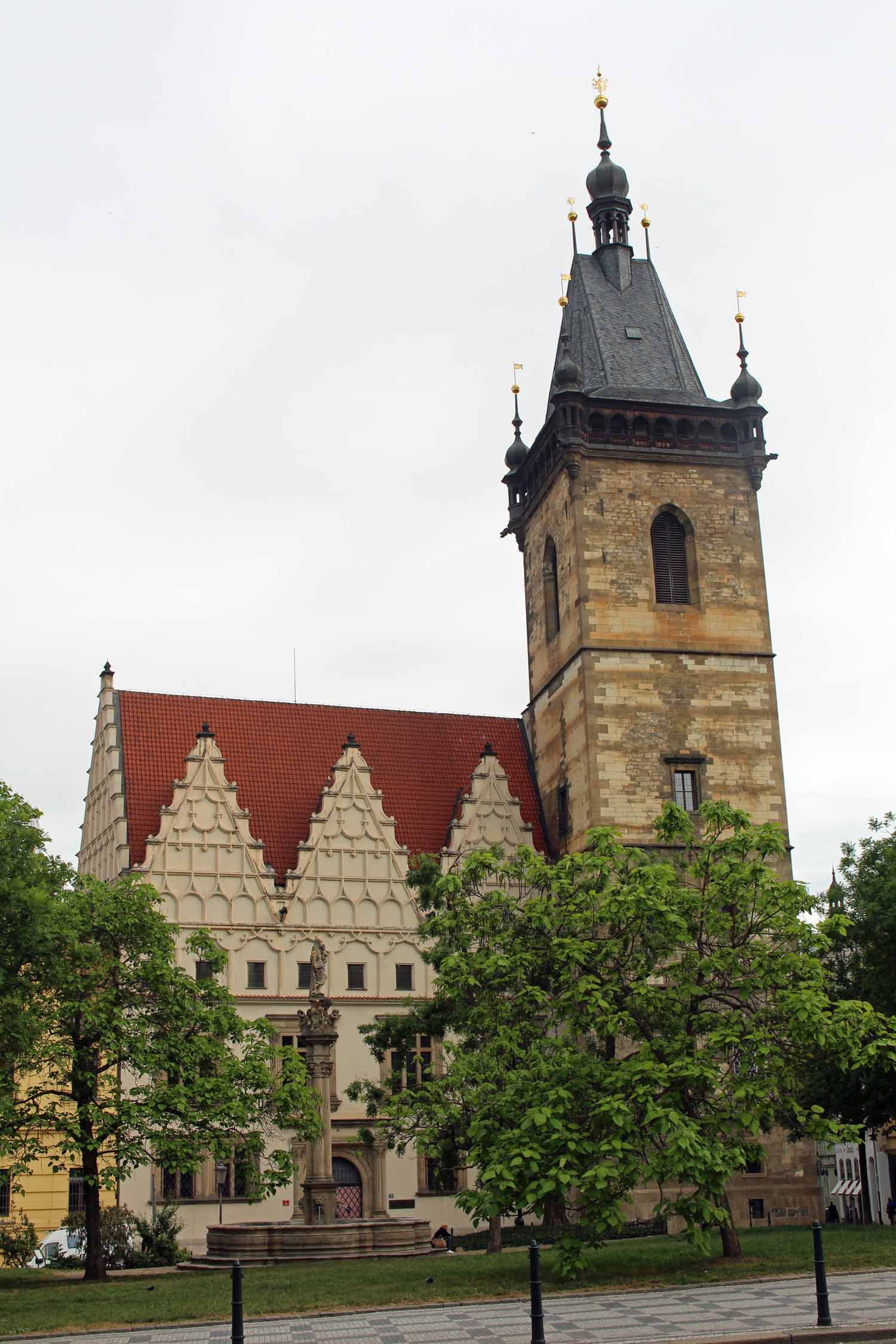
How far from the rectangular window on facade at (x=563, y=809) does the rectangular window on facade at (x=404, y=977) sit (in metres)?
6.21

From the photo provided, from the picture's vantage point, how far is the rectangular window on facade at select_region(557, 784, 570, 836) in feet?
143

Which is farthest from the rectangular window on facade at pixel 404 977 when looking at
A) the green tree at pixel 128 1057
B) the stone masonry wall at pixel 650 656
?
the green tree at pixel 128 1057

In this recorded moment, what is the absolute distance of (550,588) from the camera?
46.8 meters

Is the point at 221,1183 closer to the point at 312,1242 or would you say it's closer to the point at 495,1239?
the point at 495,1239

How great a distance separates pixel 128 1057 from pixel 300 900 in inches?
569

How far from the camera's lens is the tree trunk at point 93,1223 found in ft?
86.4

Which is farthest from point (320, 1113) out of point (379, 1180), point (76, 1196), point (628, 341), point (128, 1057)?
point (628, 341)

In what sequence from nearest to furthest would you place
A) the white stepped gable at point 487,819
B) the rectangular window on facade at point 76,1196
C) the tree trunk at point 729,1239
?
the tree trunk at point 729,1239 < the rectangular window on facade at point 76,1196 < the white stepped gable at point 487,819

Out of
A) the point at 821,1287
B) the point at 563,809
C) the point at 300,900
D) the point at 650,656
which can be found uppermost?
the point at 650,656

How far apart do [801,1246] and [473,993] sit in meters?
6.94

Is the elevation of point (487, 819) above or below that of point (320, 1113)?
above

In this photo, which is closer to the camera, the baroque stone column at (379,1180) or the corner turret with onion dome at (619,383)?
the baroque stone column at (379,1180)

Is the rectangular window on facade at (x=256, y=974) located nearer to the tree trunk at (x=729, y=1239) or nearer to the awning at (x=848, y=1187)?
the tree trunk at (x=729, y=1239)

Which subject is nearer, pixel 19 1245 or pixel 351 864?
pixel 19 1245
